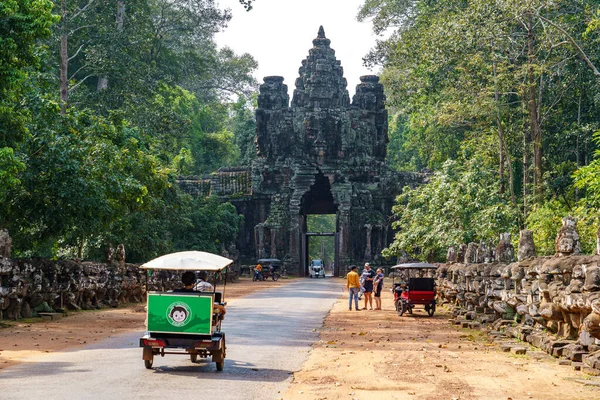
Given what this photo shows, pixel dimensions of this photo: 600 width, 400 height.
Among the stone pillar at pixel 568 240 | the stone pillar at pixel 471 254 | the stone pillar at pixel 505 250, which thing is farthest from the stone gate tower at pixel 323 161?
the stone pillar at pixel 568 240

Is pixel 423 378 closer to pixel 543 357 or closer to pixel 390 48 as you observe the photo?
pixel 543 357

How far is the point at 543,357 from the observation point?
14.3m

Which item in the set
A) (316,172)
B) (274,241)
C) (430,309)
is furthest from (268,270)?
(430,309)

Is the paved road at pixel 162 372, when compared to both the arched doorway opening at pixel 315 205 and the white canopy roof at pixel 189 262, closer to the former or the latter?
the white canopy roof at pixel 189 262

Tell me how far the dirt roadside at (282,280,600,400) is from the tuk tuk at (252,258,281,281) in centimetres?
3001

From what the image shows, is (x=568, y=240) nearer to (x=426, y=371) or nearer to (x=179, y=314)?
(x=426, y=371)

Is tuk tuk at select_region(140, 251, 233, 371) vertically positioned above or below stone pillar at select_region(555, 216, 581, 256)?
below

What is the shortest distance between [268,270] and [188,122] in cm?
1413

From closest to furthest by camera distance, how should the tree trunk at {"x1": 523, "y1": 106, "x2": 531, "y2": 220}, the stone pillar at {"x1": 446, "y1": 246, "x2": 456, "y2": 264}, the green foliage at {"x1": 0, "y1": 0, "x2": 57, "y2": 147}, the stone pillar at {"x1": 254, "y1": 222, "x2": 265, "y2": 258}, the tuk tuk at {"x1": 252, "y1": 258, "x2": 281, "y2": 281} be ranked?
the green foliage at {"x1": 0, "y1": 0, "x2": 57, "y2": 147} → the tree trunk at {"x1": 523, "y1": 106, "x2": 531, "y2": 220} → the stone pillar at {"x1": 446, "y1": 246, "x2": 456, "y2": 264} → the tuk tuk at {"x1": 252, "y1": 258, "x2": 281, "y2": 281} → the stone pillar at {"x1": 254, "y1": 222, "x2": 265, "y2": 258}

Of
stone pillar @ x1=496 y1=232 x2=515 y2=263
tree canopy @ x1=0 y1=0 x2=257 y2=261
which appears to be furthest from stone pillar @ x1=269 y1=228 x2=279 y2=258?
stone pillar @ x1=496 y1=232 x2=515 y2=263

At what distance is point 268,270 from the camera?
169ft

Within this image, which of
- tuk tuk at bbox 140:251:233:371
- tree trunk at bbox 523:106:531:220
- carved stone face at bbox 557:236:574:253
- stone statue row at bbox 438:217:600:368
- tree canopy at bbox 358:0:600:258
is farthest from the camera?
tree trunk at bbox 523:106:531:220

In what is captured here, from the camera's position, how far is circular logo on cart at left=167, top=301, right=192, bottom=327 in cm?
1207

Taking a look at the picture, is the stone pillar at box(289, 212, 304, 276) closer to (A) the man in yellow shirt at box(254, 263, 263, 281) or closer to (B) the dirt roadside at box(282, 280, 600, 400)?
(A) the man in yellow shirt at box(254, 263, 263, 281)
